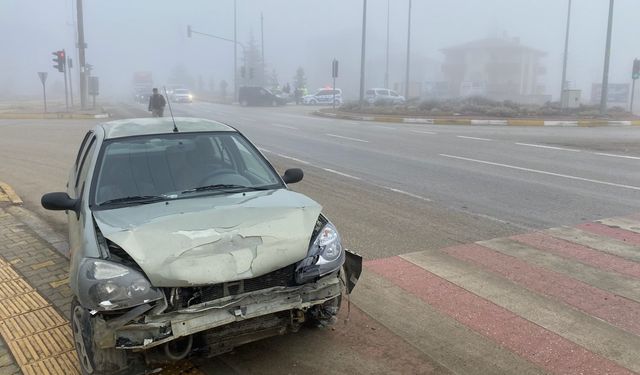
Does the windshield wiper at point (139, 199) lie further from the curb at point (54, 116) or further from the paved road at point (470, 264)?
the curb at point (54, 116)

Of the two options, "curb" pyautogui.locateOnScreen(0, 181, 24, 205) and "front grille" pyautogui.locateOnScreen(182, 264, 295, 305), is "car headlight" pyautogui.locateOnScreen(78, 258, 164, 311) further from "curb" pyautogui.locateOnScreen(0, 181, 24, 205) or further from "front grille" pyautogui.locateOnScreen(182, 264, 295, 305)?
"curb" pyautogui.locateOnScreen(0, 181, 24, 205)

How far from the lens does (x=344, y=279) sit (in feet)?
11.9

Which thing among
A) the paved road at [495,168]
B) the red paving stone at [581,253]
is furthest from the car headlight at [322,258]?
the paved road at [495,168]

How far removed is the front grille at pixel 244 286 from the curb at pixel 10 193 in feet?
19.8

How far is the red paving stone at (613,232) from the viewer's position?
240 inches

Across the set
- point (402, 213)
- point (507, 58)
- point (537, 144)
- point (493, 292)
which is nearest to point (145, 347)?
point (493, 292)

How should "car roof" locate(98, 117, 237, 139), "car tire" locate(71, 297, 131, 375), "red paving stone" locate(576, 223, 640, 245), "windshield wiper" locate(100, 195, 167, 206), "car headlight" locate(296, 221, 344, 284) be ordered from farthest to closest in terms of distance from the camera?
"red paving stone" locate(576, 223, 640, 245)
"car roof" locate(98, 117, 237, 139)
"windshield wiper" locate(100, 195, 167, 206)
"car headlight" locate(296, 221, 344, 284)
"car tire" locate(71, 297, 131, 375)

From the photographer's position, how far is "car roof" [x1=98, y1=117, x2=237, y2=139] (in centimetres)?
442

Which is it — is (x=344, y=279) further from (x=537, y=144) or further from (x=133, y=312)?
(x=537, y=144)

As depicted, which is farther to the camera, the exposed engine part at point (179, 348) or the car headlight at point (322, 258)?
the car headlight at point (322, 258)

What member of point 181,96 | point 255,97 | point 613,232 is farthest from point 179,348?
point 181,96

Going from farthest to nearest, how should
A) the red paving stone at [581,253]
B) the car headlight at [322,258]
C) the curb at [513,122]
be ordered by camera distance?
1. the curb at [513,122]
2. the red paving stone at [581,253]
3. the car headlight at [322,258]

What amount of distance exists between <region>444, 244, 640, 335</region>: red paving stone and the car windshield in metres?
2.35

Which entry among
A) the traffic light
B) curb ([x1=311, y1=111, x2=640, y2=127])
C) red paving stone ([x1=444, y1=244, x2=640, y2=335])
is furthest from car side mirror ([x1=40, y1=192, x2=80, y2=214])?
the traffic light
